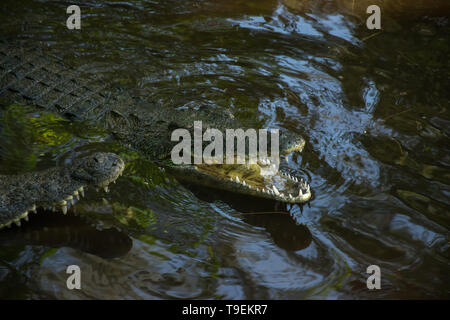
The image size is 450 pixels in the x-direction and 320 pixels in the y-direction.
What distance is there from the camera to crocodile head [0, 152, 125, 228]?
3.53 metres

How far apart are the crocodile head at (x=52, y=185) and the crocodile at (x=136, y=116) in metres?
1.05

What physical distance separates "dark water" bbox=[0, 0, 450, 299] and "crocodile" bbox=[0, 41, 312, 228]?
175 mm

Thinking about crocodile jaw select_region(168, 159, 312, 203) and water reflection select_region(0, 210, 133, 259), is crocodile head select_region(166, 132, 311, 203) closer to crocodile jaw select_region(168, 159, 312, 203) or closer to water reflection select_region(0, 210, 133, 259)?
crocodile jaw select_region(168, 159, 312, 203)

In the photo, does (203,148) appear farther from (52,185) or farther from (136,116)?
(52,185)

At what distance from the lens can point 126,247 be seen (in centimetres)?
362

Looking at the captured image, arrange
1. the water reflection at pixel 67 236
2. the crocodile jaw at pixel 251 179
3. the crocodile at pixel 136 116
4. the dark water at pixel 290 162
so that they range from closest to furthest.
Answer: the dark water at pixel 290 162 < the water reflection at pixel 67 236 < the crocodile jaw at pixel 251 179 < the crocodile at pixel 136 116

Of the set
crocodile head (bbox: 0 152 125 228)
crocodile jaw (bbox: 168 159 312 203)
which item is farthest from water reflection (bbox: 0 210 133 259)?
crocodile jaw (bbox: 168 159 312 203)

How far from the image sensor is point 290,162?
181 inches

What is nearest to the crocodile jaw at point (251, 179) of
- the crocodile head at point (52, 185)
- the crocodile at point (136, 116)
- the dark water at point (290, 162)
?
the crocodile at point (136, 116)

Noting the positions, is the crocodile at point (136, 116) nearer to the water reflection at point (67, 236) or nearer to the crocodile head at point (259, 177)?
the crocodile head at point (259, 177)

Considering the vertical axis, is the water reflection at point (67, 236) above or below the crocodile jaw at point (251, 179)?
below

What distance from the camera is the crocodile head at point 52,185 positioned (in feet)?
11.6

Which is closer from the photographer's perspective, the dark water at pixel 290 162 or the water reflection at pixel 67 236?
the dark water at pixel 290 162

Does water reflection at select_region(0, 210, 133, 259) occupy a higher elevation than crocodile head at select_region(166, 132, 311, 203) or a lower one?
lower
